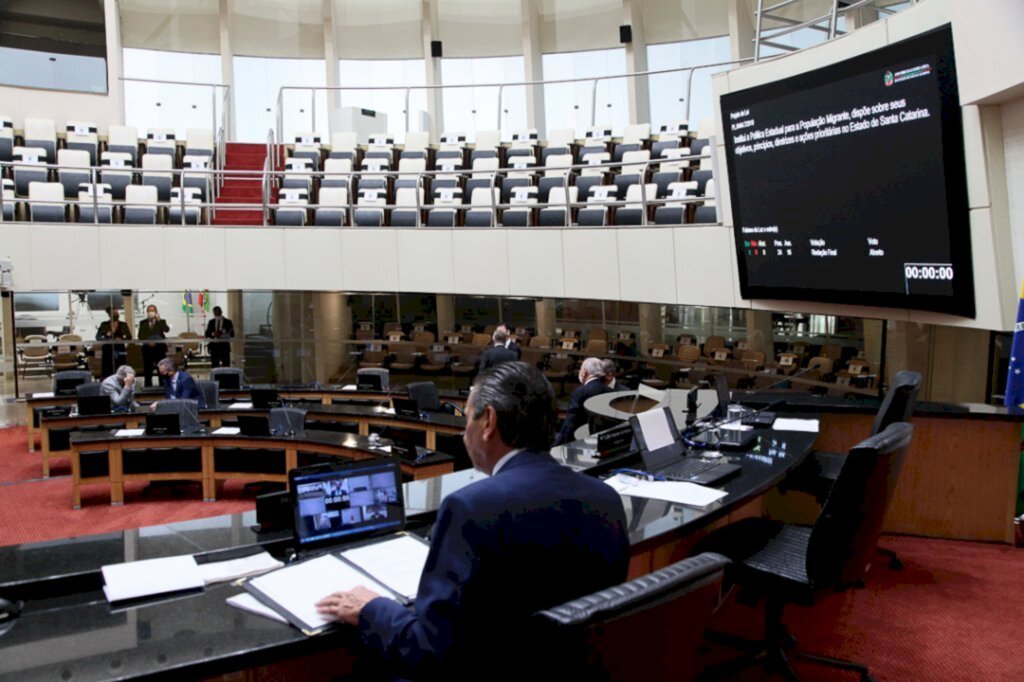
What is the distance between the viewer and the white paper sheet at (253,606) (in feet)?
6.82

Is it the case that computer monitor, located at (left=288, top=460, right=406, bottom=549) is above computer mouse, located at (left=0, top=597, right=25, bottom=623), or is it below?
above

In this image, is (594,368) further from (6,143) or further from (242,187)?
(6,143)

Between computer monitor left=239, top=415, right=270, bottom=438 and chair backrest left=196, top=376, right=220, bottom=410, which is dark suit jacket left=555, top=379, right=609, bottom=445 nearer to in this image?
computer monitor left=239, top=415, right=270, bottom=438

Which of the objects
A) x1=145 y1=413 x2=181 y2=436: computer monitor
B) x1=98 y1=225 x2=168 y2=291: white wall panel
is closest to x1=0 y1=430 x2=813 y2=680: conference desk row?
x1=145 y1=413 x2=181 y2=436: computer monitor

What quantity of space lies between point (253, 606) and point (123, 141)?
49.8ft

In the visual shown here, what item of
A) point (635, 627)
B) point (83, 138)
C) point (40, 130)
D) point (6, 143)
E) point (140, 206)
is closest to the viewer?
point (635, 627)

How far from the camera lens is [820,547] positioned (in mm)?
2857

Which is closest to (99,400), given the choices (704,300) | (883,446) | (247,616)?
(704,300)

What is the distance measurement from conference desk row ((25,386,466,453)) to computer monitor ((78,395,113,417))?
4.08 ft

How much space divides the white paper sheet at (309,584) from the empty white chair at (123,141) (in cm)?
1428

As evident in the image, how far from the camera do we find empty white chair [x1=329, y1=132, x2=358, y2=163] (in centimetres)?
1488

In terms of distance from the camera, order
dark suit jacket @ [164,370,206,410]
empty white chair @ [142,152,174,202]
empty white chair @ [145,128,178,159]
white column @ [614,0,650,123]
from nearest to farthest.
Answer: dark suit jacket @ [164,370,206,410]
empty white chair @ [142,152,174,202]
empty white chair @ [145,128,178,159]
white column @ [614,0,650,123]

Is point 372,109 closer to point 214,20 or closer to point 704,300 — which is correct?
point 214,20

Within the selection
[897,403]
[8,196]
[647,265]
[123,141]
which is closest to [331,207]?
[647,265]
